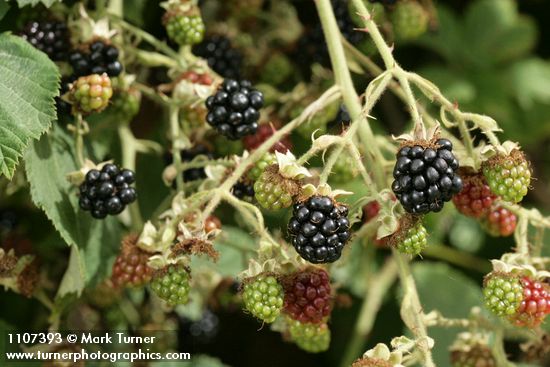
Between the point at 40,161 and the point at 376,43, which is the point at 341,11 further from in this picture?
the point at 40,161

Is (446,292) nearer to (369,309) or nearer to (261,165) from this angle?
(369,309)

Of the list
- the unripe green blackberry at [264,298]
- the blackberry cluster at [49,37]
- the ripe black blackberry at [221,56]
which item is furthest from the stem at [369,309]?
the blackberry cluster at [49,37]

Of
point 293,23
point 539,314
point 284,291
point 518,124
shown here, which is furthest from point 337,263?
point 518,124

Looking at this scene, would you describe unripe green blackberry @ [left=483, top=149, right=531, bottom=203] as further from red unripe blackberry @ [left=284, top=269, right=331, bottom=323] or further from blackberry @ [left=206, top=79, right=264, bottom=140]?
blackberry @ [left=206, top=79, right=264, bottom=140]

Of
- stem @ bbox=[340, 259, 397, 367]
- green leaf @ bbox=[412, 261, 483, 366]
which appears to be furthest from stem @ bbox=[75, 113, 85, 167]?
green leaf @ bbox=[412, 261, 483, 366]

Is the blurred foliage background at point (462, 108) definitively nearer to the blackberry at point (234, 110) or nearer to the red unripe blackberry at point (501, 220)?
the red unripe blackberry at point (501, 220)

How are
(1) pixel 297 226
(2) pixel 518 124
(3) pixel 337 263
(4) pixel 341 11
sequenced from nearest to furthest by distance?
(1) pixel 297 226
(3) pixel 337 263
(4) pixel 341 11
(2) pixel 518 124
